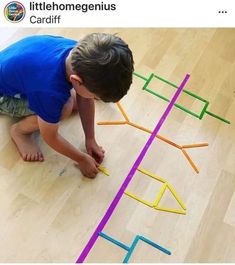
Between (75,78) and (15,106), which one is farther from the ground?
(75,78)

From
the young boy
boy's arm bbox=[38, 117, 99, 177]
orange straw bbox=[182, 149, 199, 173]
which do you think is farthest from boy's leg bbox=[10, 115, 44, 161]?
orange straw bbox=[182, 149, 199, 173]

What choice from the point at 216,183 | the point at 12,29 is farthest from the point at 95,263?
the point at 12,29

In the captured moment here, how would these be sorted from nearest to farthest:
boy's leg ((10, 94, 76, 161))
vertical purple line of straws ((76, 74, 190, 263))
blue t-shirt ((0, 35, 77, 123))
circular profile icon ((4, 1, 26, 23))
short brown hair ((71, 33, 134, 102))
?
short brown hair ((71, 33, 134, 102)) < blue t-shirt ((0, 35, 77, 123)) < vertical purple line of straws ((76, 74, 190, 263)) < boy's leg ((10, 94, 76, 161)) < circular profile icon ((4, 1, 26, 23))

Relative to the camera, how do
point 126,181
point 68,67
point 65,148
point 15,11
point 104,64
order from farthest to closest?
point 15,11 < point 126,181 < point 65,148 < point 68,67 < point 104,64

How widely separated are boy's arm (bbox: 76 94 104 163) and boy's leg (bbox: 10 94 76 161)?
0.04 metres

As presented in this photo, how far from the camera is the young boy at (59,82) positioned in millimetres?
911

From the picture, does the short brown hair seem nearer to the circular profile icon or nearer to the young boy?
the young boy

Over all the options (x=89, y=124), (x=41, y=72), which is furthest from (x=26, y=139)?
(x=41, y=72)

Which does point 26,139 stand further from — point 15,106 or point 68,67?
point 68,67

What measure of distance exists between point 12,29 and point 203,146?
899 millimetres

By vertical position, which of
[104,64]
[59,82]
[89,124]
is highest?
[104,64]

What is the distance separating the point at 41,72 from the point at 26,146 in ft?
1.11

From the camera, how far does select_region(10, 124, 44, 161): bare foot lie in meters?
1.27

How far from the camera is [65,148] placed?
1173 millimetres
